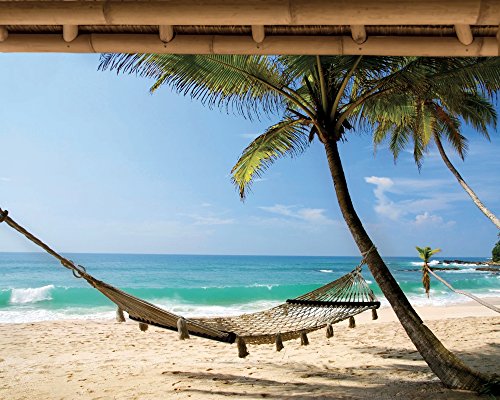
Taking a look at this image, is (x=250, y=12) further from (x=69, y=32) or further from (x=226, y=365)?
(x=226, y=365)

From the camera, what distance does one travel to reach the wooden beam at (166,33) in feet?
3.60

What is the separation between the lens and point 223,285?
15656mm

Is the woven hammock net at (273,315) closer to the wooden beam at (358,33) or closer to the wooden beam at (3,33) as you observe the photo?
the wooden beam at (3,33)

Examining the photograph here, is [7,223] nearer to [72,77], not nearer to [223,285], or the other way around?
[223,285]

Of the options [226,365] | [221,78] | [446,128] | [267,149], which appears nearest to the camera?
[221,78]

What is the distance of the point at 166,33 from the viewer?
1105 millimetres

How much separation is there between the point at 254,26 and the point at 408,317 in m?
1.76

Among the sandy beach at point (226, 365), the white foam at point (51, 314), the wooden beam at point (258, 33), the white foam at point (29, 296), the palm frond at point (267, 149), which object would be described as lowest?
the white foam at point (51, 314)

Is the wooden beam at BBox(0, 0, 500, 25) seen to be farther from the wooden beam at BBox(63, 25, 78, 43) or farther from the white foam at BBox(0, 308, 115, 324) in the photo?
the white foam at BBox(0, 308, 115, 324)

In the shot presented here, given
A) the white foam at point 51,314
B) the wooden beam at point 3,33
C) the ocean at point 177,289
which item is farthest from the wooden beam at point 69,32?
the white foam at point 51,314

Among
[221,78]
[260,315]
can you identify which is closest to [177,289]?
[260,315]

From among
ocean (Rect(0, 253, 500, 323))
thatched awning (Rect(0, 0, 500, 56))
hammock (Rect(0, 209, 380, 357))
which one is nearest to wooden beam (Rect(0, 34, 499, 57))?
thatched awning (Rect(0, 0, 500, 56))

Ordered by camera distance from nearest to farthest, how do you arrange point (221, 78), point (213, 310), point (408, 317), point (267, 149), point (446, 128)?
point (408, 317), point (221, 78), point (267, 149), point (446, 128), point (213, 310)

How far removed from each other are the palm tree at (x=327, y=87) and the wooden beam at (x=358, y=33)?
114 cm
